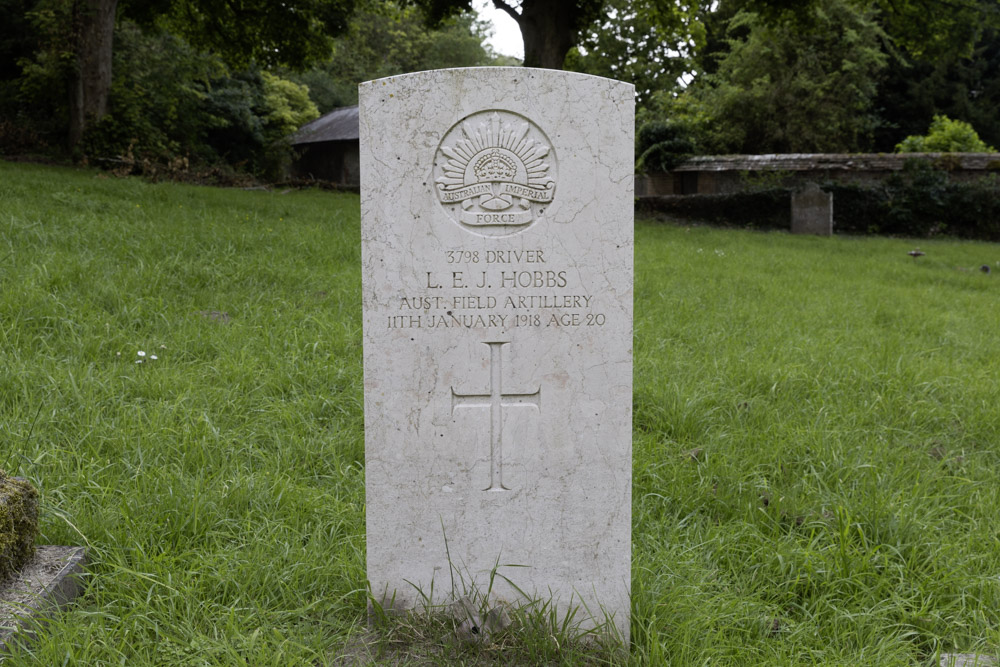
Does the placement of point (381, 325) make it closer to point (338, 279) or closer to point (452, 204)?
point (452, 204)

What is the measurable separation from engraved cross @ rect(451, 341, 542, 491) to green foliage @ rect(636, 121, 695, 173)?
56.7ft

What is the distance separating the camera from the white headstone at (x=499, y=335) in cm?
219

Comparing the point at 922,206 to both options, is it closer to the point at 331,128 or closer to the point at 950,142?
the point at 950,142

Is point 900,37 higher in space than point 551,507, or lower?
higher

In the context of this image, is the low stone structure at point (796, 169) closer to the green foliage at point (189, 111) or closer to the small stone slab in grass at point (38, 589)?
the green foliage at point (189, 111)

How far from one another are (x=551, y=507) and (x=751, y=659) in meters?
0.71

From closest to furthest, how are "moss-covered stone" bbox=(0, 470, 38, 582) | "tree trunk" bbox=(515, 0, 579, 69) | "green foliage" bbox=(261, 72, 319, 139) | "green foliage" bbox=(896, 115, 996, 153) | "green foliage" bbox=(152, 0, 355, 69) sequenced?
Answer: "moss-covered stone" bbox=(0, 470, 38, 582) < "tree trunk" bbox=(515, 0, 579, 69) < "green foliage" bbox=(152, 0, 355, 69) < "green foliage" bbox=(896, 115, 996, 153) < "green foliage" bbox=(261, 72, 319, 139)

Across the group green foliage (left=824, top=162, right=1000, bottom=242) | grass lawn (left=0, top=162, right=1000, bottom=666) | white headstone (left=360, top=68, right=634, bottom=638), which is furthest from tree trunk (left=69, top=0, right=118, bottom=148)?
white headstone (left=360, top=68, right=634, bottom=638)

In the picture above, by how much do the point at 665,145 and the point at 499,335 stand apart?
1741cm

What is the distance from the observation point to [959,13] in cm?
1501

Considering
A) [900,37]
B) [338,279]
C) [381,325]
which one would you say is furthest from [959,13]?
[381,325]

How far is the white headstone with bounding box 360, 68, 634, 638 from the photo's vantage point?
2191 mm

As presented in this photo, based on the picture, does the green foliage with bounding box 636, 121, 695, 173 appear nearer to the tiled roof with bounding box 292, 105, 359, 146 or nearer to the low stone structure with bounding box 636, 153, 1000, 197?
the low stone structure with bounding box 636, 153, 1000, 197

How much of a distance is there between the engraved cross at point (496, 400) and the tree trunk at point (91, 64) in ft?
49.6
